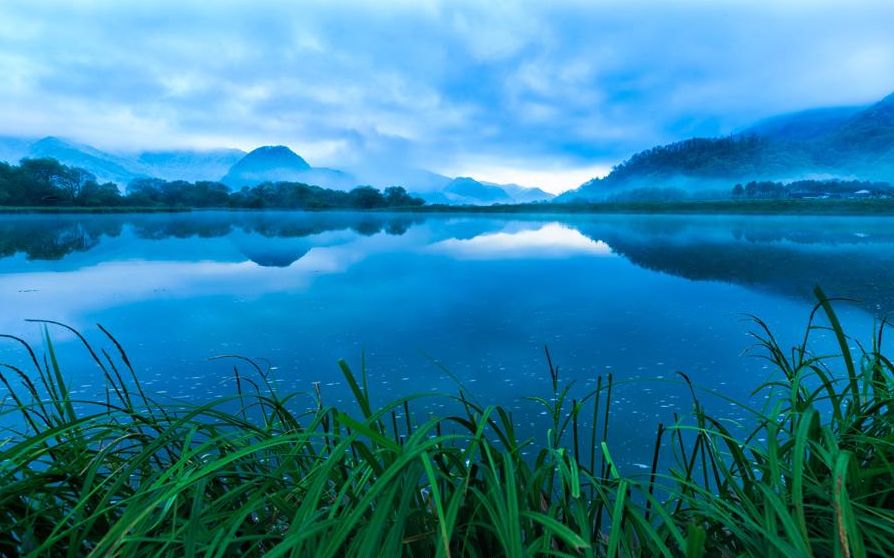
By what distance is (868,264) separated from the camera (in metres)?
16.8

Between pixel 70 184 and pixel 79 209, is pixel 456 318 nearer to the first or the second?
pixel 79 209

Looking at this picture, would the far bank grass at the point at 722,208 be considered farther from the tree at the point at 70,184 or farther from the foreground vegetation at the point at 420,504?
the foreground vegetation at the point at 420,504

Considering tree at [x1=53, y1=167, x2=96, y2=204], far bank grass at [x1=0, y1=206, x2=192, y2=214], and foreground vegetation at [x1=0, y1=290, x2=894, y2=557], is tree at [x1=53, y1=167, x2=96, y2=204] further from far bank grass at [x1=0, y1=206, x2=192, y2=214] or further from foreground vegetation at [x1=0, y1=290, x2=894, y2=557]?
foreground vegetation at [x1=0, y1=290, x2=894, y2=557]

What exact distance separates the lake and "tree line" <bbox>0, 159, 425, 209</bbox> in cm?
7099

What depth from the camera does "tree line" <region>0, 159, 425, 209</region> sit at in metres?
72.2

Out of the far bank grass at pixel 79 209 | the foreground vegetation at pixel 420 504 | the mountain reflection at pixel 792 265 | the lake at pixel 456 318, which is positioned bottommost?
the lake at pixel 456 318

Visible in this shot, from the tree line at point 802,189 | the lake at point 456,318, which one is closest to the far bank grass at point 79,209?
the lake at point 456,318

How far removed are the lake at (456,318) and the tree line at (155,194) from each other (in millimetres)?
70989

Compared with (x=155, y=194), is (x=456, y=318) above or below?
below

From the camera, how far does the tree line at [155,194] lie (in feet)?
237

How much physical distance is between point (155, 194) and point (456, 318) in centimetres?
10225

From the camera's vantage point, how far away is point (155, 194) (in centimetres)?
9088

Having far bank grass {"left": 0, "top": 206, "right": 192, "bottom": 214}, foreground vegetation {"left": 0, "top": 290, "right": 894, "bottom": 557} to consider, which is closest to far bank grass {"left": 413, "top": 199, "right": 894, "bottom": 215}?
far bank grass {"left": 0, "top": 206, "right": 192, "bottom": 214}

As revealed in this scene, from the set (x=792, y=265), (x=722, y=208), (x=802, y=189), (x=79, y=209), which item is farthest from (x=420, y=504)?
(x=802, y=189)
